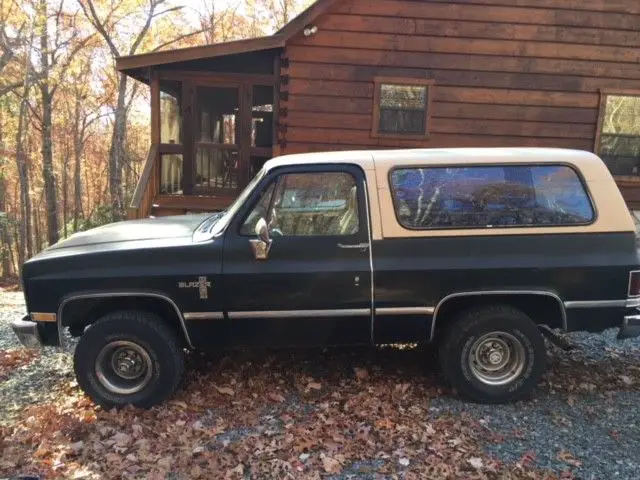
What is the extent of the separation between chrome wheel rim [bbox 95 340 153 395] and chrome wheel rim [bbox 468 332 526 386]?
2428mm

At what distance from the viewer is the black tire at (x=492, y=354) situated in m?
3.90

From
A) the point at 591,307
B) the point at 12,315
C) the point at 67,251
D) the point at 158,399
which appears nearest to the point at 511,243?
the point at 591,307

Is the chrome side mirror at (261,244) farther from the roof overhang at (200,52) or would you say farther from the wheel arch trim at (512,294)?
the roof overhang at (200,52)

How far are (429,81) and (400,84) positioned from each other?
1.55ft

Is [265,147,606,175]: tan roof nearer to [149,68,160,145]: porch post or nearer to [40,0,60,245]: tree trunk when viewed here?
[149,68,160,145]: porch post

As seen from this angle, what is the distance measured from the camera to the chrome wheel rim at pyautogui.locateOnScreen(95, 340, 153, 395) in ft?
12.9

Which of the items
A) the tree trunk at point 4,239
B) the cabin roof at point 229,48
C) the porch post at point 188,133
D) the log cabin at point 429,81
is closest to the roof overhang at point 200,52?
the cabin roof at point 229,48

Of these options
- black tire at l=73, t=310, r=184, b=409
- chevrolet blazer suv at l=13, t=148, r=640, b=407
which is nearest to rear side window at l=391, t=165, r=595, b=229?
chevrolet blazer suv at l=13, t=148, r=640, b=407

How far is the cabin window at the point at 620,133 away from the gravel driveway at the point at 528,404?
15.6ft

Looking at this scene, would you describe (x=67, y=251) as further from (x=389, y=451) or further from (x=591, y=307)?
(x=591, y=307)

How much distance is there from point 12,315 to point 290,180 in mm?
5016

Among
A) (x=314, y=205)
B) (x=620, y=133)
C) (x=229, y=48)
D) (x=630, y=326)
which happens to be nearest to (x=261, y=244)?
(x=314, y=205)

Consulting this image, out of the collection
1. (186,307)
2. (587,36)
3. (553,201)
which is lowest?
(186,307)

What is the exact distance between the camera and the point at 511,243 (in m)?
3.85
